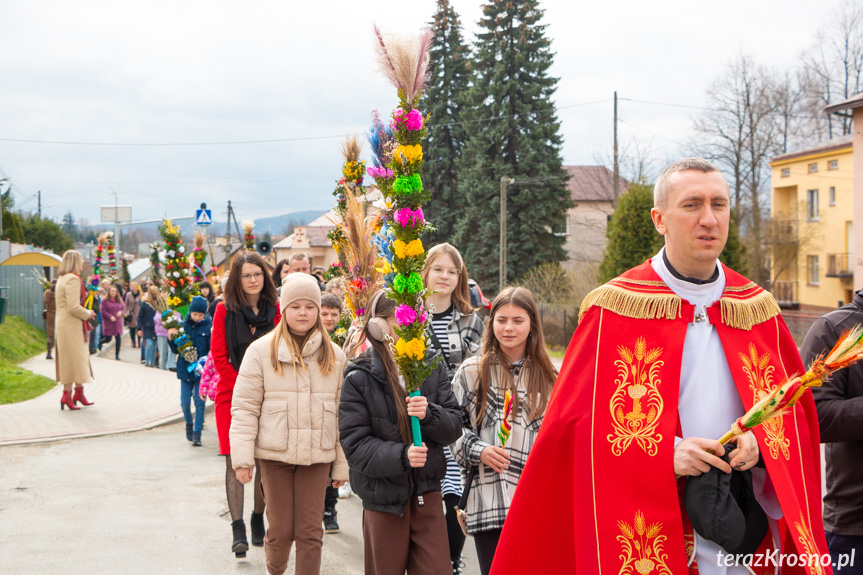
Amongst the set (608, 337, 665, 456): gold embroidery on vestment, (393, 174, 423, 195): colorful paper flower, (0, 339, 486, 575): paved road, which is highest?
(393, 174, 423, 195): colorful paper flower

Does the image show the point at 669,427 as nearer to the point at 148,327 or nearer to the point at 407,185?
the point at 407,185

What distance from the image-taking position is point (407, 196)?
407 cm

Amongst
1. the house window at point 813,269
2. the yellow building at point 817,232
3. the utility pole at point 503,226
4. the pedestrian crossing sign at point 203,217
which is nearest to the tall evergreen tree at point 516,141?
the utility pole at point 503,226

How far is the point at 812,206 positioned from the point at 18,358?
3692cm

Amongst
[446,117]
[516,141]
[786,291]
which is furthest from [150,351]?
[786,291]

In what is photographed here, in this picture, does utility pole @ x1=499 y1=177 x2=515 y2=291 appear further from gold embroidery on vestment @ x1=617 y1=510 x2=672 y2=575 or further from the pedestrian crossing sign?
gold embroidery on vestment @ x1=617 y1=510 x2=672 y2=575

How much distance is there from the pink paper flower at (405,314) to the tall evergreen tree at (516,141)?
1311 inches

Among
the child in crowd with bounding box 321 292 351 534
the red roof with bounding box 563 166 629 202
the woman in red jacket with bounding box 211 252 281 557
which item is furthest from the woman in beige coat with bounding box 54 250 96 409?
the red roof with bounding box 563 166 629 202

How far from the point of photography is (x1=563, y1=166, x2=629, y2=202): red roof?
56822mm

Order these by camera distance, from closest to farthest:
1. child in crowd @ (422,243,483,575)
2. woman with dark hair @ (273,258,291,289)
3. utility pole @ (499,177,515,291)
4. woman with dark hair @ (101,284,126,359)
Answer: child in crowd @ (422,243,483,575)
woman with dark hair @ (273,258,291,289)
woman with dark hair @ (101,284,126,359)
utility pole @ (499,177,515,291)

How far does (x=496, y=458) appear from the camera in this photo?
14.2 ft

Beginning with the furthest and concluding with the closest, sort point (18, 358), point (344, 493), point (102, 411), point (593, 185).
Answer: point (593, 185), point (18, 358), point (102, 411), point (344, 493)

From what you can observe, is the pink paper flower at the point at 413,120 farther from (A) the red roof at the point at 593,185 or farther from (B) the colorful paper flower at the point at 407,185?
(A) the red roof at the point at 593,185

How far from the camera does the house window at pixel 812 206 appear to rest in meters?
39.8
